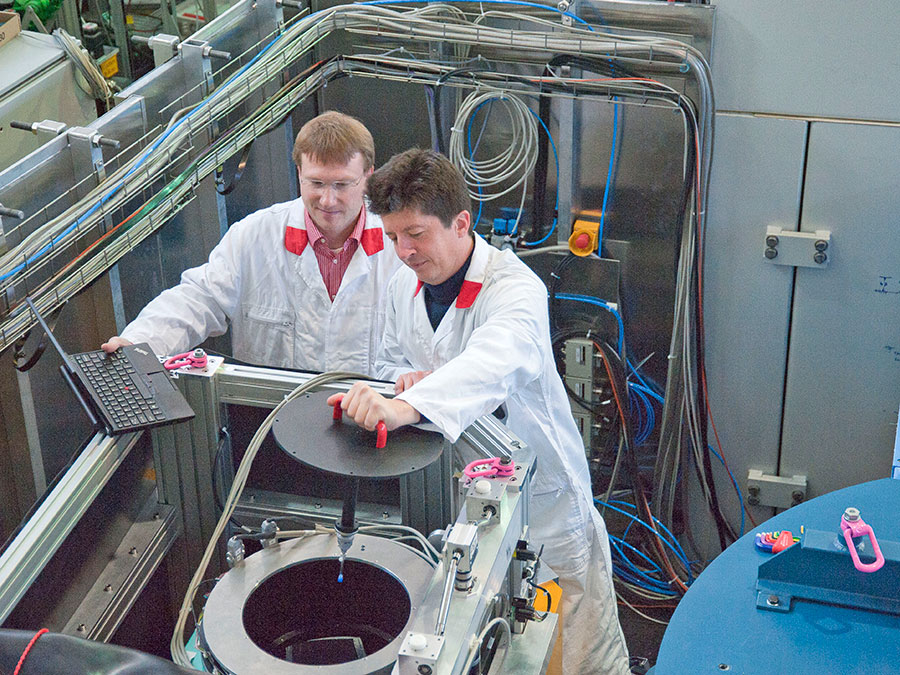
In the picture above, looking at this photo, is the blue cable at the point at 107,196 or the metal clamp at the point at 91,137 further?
the metal clamp at the point at 91,137

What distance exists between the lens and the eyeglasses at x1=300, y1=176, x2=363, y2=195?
2342mm

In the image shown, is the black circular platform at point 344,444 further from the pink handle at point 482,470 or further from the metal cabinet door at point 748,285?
the metal cabinet door at point 748,285

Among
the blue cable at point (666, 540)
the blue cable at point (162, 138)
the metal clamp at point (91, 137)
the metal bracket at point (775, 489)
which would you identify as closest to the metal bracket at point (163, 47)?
the blue cable at point (162, 138)

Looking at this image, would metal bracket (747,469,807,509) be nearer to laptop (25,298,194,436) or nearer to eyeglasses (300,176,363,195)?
eyeglasses (300,176,363,195)

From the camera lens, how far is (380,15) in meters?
2.65

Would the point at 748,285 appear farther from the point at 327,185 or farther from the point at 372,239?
the point at 327,185

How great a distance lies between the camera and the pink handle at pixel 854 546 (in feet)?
5.36

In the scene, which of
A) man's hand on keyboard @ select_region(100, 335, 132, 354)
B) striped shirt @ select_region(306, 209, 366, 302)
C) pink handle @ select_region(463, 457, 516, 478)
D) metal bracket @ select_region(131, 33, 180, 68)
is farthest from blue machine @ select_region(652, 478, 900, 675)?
metal bracket @ select_region(131, 33, 180, 68)

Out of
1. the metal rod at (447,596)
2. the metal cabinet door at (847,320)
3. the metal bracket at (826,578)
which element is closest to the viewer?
the metal rod at (447,596)

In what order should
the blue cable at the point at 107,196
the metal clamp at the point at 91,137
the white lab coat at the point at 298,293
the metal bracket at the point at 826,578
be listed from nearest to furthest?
the metal bracket at the point at 826,578 < the blue cable at the point at 107,196 < the metal clamp at the point at 91,137 < the white lab coat at the point at 298,293

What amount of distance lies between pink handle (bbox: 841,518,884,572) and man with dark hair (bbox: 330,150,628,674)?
20.5 inches

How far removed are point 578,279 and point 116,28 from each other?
1705 millimetres

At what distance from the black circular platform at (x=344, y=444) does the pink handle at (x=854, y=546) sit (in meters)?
0.68

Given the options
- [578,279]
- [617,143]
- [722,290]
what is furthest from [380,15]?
[722,290]
